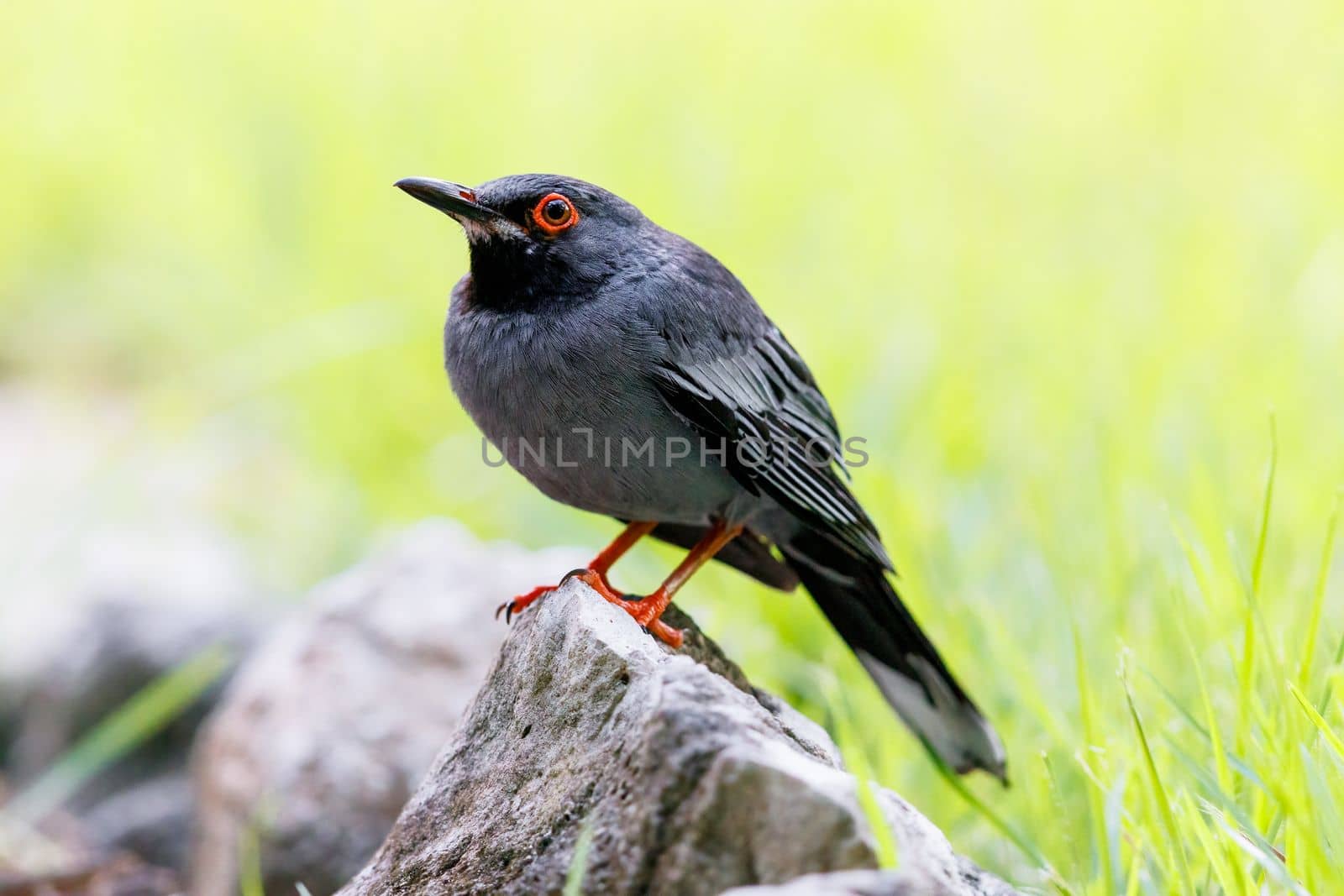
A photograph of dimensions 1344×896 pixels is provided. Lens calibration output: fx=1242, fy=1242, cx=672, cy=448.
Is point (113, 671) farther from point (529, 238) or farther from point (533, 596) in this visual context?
point (529, 238)

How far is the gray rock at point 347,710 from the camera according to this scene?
15.8 feet

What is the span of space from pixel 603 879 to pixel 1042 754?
1330mm

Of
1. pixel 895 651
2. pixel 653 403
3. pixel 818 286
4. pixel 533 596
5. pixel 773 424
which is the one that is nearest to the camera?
pixel 653 403

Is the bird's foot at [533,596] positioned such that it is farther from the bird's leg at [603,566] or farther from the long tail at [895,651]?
the long tail at [895,651]

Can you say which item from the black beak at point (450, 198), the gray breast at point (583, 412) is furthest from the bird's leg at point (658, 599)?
the black beak at point (450, 198)

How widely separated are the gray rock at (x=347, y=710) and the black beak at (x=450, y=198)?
175 cm

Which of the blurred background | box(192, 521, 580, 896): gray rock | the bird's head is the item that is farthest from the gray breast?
box(192, 521, 580, 896): gray rock

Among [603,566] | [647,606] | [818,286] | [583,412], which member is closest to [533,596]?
[603,566]

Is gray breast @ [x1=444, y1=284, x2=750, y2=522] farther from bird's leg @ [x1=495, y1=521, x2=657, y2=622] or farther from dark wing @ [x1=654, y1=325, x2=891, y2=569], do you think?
bird's leg @ [x1=495, y1=521, x2=657, y2=622]

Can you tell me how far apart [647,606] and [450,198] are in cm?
143

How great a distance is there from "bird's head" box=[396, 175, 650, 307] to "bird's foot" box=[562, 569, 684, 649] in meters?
0.91

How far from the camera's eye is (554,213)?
13.3 ft

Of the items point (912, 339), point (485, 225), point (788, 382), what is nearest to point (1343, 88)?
point (912, 339)

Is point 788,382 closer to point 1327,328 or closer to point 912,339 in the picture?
point 912,339
